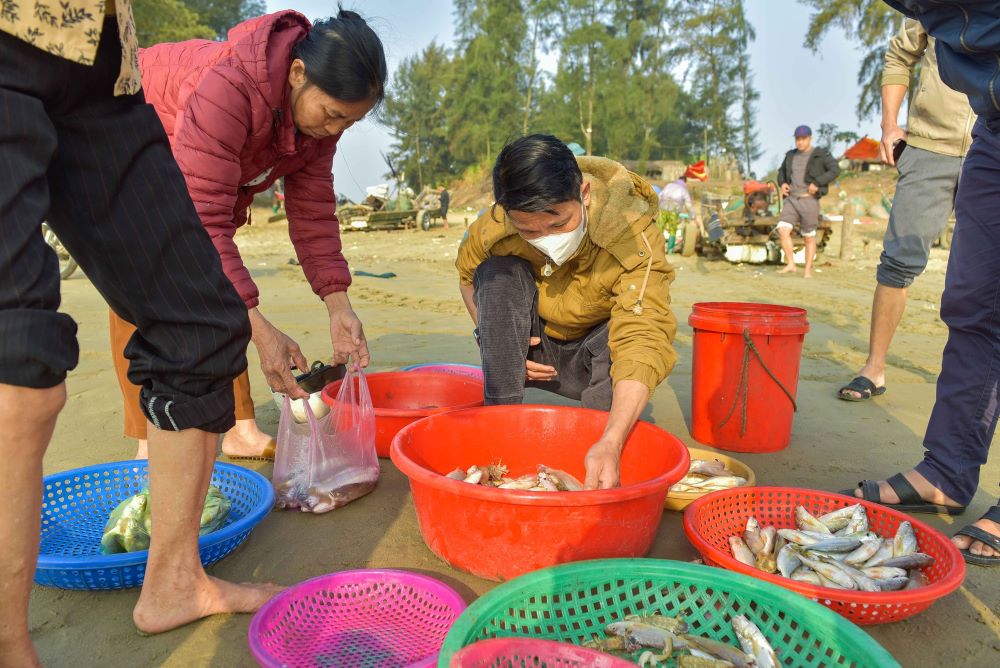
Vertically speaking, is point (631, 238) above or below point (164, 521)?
above

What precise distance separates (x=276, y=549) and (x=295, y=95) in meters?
1.52

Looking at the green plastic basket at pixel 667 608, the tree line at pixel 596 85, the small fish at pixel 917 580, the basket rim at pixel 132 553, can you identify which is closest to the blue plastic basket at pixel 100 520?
the basket rim at pixel 132 553

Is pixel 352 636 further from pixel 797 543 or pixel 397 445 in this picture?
pixel 797 543

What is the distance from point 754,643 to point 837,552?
0.67 m

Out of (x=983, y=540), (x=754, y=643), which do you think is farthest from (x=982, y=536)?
(x=754, y=643)

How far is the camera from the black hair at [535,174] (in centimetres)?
223

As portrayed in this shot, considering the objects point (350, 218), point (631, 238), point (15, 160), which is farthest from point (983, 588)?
point (350, 218)

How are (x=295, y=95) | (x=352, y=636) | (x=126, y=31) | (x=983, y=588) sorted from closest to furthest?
(x=126, y=31) → (x=352, y=636) → (x=983, y=588) → (x=295, y=95)

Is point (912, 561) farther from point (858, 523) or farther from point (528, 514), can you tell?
point (528, 514)

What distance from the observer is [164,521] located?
162 centimetres

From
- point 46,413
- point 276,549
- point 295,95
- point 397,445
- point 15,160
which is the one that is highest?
point 295,95

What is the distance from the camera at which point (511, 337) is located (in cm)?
280

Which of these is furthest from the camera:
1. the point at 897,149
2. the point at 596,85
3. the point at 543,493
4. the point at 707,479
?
the point at 596,85

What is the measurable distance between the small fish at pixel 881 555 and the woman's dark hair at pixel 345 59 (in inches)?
83.5
